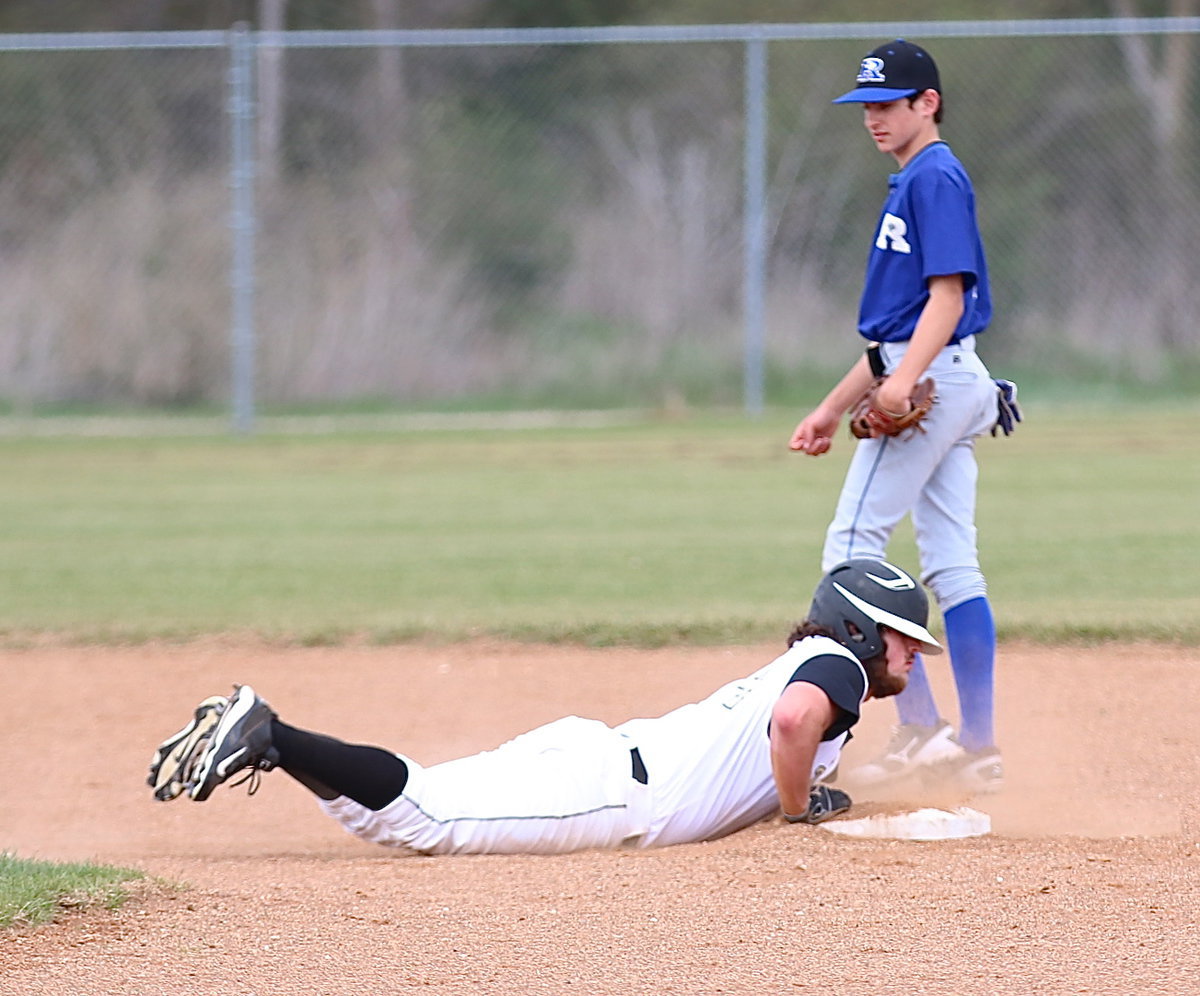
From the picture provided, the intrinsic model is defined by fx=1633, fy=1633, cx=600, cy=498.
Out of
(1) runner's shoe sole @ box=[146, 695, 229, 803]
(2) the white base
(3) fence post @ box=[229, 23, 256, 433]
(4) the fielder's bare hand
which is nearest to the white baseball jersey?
(2) the white base

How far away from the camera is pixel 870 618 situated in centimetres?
385

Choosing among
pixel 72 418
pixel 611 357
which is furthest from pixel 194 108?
pixel 611 357

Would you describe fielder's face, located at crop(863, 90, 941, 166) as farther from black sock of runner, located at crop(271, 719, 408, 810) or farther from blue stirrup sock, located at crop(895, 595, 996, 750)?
black sock of runner, located at crop(271, 719, 408, 810)

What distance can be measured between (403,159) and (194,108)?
2282 millimetres

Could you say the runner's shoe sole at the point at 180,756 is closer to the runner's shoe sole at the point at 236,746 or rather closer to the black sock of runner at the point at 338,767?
the runner's shoe sole at the point at 236,746

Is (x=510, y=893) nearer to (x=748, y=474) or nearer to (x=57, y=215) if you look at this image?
(x=748, y=474)

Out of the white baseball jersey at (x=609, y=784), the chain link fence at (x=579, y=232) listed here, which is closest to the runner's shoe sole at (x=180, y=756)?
the white baseball jersey at (x=609, y=784)

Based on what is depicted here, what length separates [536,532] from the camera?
336 inches

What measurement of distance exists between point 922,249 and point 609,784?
5.08ft

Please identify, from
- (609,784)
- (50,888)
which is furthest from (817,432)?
(50,888)

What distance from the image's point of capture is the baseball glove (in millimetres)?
4117

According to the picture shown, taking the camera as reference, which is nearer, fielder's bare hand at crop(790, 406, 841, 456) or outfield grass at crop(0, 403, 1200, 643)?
fielder's bare hand at crop(790, 406, 841, 456)

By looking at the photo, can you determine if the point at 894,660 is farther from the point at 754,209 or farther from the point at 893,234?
the point at 754,209

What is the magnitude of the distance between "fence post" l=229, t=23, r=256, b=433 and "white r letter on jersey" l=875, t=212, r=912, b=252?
835 centimetres
